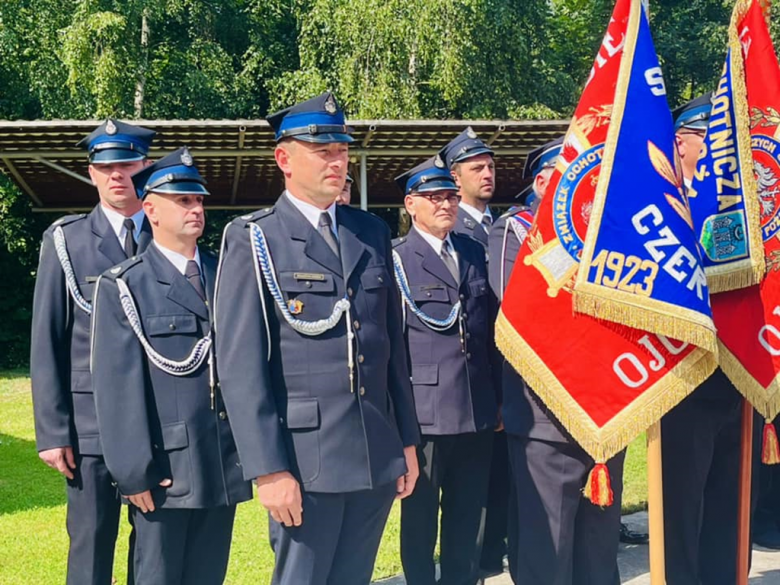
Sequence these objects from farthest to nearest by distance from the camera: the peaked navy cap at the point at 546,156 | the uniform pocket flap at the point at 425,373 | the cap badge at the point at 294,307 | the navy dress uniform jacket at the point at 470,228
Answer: the navy dress uniform jacket at the point at 470,228, the uniform pocket flap at the point at 425,373, the peaked navy cap at the point at 546,156, the cap badge at the point at 294,307

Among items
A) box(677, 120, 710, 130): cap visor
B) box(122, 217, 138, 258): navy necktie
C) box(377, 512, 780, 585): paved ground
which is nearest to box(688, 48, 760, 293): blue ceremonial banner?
box(677, 120, 710, 130): cap visor

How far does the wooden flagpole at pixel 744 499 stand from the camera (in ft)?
11.5

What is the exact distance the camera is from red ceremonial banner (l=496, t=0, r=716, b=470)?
311 cm

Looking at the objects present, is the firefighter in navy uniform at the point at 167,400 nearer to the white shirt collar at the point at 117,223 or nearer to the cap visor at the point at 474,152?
the white shirt collar at the point at 117,223

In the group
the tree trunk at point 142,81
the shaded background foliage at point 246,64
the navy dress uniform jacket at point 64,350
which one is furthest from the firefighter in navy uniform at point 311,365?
the tree trunk at point 142,81

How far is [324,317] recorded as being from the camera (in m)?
2.80

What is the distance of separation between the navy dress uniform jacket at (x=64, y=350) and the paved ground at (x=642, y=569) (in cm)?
183

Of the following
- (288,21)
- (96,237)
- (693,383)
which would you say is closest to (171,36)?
(288,21)

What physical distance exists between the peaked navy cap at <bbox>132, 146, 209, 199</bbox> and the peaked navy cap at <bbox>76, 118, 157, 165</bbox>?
1.29 feet

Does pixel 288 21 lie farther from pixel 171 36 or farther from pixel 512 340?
pixel 512 340

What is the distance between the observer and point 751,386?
3.46 m

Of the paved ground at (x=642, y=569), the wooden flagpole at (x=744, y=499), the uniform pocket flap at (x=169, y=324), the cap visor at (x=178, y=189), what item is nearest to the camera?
the uniform pocket flap at (x=169, y=324)

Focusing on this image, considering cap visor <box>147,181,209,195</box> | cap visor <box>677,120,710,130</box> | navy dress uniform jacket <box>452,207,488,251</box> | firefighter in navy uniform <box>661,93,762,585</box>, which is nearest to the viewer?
cap visor <box>147,181,209,195</box>

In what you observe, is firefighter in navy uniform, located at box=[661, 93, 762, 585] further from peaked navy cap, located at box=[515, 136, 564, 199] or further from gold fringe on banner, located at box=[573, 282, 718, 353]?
gold fringe on banner, located at box=[573, 282, 718, 353]
